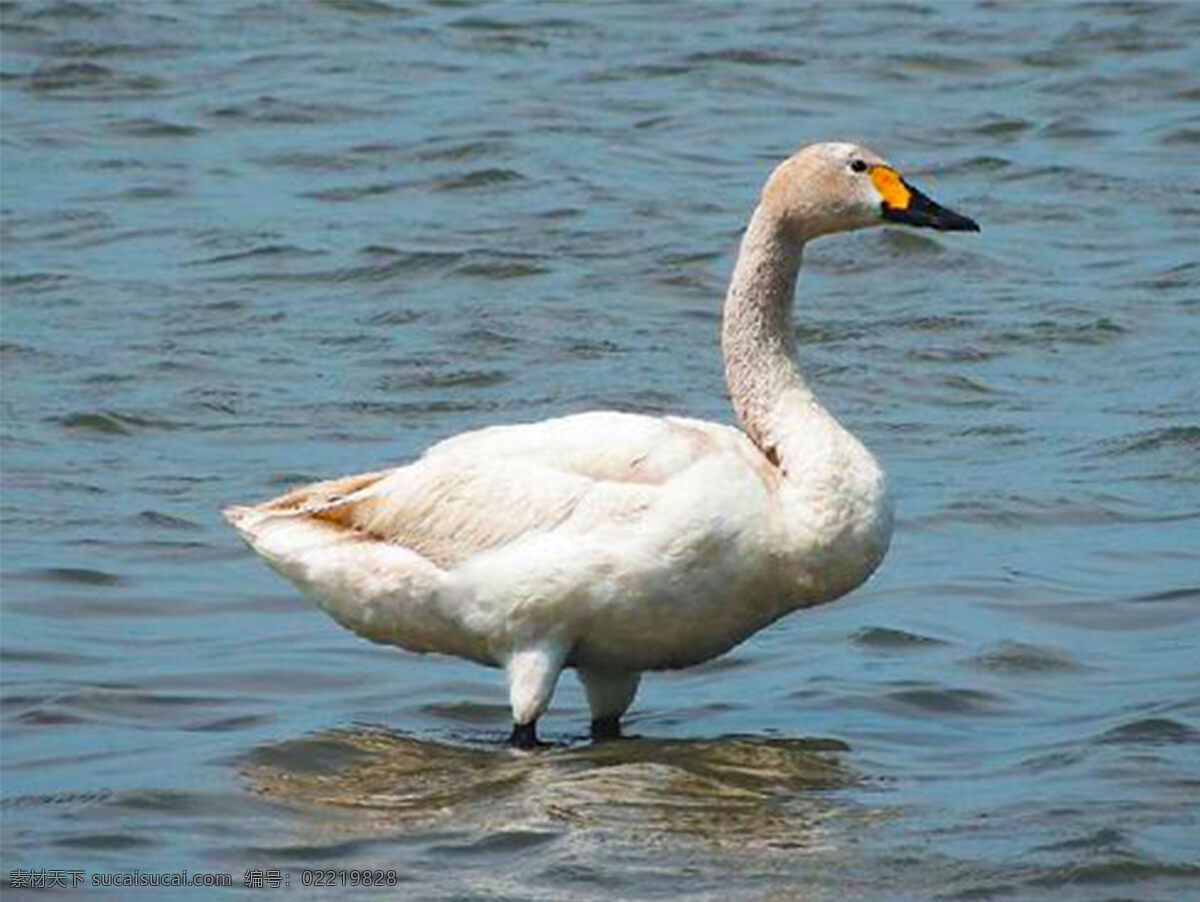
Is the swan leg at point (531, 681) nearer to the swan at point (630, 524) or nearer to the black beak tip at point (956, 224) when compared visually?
the swan at point (630, 524)

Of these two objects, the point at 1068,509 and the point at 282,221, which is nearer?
the point at 1068,509

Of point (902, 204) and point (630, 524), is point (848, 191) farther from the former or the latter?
point (630, 524)

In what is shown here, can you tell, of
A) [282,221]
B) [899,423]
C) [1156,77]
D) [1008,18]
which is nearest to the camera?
[899,423]

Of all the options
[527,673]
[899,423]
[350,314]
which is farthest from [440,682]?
[350,314]

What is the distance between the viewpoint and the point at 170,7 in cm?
2244

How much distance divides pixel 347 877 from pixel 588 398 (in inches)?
248

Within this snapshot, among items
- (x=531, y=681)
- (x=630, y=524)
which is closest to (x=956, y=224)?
(x=630, y=524)

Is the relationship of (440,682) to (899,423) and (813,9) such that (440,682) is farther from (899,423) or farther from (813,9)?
(813,9)

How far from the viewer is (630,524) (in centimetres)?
921

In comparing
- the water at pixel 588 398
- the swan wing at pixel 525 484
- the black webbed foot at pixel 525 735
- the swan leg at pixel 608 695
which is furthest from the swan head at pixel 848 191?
the black webbed foot at pixel 525 735

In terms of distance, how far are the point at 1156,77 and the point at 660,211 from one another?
12.0 feet

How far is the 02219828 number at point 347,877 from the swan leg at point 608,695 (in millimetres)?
1479

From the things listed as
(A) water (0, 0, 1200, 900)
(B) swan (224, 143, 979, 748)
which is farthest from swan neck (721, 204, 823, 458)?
(A) water (0, 0, 1200, 900)

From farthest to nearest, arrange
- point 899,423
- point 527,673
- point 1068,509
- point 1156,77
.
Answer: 1. point 1156,77
2. point 899,423
3. point 1068,509
4. point 527,673
